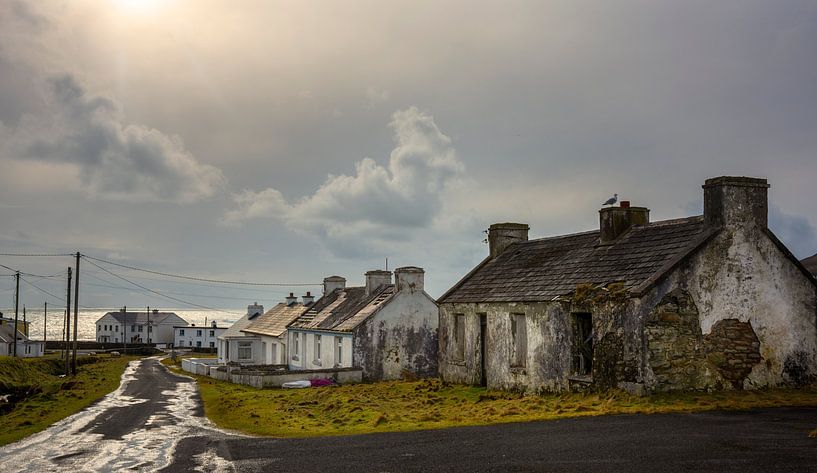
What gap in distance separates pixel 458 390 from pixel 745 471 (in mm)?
17398

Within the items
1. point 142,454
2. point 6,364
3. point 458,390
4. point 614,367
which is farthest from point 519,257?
point 6,364

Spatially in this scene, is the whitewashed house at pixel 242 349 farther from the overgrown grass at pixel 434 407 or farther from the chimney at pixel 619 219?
the chimney at pixel 619 219

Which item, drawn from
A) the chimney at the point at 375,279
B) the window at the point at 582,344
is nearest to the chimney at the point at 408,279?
the chimney at the point at 375,279

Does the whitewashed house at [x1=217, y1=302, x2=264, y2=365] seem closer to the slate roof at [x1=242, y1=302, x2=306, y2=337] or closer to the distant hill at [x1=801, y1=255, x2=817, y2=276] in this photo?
the slate roof at [x1=242, y1=302, x2=306, y2=337]

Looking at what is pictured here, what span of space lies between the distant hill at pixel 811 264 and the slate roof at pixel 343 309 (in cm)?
3271

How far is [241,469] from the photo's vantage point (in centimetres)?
1468

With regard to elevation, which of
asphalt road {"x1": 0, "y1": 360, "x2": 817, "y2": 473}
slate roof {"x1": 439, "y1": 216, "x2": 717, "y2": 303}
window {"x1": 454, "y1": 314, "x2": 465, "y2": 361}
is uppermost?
slate roof {"x1": 439, "y1": 216, "x2": 717, "y2": 303}

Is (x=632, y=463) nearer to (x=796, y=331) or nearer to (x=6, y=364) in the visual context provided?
(x=796, y=331)

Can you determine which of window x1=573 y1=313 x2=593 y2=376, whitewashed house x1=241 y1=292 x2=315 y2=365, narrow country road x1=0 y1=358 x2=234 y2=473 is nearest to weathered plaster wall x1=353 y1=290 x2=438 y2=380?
narrow country road x1=0 y1=358 x2=234 y2=473

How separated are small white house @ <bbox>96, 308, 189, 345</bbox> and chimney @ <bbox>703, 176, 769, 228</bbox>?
12803cm

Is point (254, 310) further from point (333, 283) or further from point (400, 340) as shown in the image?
point (400, 340)

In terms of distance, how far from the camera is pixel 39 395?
128 feet

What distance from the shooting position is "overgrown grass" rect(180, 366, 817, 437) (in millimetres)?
20484

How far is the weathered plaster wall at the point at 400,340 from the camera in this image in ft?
134
